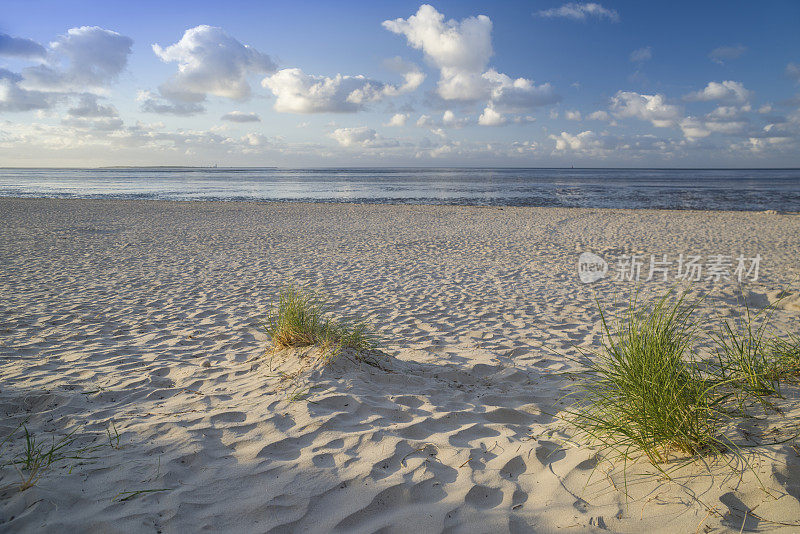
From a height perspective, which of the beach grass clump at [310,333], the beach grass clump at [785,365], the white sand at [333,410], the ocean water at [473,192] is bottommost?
the white sand at [333,410]

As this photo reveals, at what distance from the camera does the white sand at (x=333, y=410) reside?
7.12ft

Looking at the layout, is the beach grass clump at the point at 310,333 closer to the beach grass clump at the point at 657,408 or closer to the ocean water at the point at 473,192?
the beach grass clump at the point at 657,408

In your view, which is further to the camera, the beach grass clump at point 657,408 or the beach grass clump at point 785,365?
the beach grass clump at point 785,365

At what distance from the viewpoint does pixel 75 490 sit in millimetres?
2275

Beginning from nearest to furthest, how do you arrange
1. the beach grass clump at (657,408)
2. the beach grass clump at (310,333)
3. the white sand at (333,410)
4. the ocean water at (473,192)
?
the white sand at (333,410), the beach grass clump at (657,408), the beach grass clump at (310,333), the ocean water at (473,192)

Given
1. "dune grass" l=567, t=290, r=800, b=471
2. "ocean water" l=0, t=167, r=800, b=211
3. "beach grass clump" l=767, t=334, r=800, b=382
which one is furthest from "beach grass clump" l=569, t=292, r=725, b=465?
"ocean water" l=0, t=167, r=800, b=211

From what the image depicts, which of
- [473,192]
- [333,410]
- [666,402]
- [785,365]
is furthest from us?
[473,192]

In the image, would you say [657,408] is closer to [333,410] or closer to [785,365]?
[785,365]

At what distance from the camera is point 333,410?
3371 mm

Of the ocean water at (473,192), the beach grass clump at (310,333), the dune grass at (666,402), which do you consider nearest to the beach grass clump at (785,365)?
the dune grass at (666,402)

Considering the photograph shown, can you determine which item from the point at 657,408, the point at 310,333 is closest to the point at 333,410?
the point at 310,333

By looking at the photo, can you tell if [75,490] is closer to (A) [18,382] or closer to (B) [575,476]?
(A) [18,382]

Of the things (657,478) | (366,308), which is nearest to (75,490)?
(657,478)

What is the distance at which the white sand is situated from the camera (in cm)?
217
